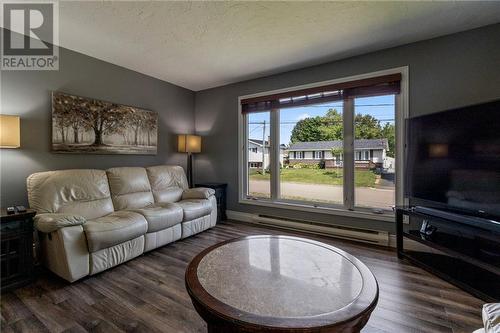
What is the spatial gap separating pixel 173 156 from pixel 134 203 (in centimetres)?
138

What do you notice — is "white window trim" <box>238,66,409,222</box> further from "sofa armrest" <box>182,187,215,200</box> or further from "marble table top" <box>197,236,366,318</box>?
"marble table top" <box>197,236,366,318</box>

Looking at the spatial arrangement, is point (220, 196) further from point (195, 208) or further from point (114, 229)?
point (114, 229)

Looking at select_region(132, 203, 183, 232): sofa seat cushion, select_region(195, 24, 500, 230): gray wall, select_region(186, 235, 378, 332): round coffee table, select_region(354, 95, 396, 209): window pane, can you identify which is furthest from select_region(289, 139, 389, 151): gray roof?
A: select_region(132, 203, 183, 232): sofa seat cushion

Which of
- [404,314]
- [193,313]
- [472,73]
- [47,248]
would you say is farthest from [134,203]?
[472,73]

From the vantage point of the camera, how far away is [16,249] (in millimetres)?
1929

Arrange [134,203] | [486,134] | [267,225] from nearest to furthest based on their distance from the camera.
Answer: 1. [486,134]
2. [134,203]
3. [267,225]

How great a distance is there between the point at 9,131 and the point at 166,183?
1.81m

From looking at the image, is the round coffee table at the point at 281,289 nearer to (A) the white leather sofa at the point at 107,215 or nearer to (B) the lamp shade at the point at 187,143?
(A) the white leather sofa at the point at 107,215

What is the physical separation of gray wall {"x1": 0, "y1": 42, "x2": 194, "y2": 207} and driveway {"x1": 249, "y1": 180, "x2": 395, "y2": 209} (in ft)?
5.95

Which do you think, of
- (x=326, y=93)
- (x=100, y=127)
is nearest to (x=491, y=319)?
(x=326, y=93)

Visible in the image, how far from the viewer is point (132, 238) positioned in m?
2.32

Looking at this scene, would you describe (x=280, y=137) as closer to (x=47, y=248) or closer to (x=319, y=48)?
(x=319, y=48)

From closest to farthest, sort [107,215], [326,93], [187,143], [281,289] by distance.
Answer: [281,289] → [107,215] → [326,93] → [187,143]

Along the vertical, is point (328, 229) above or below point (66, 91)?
below
